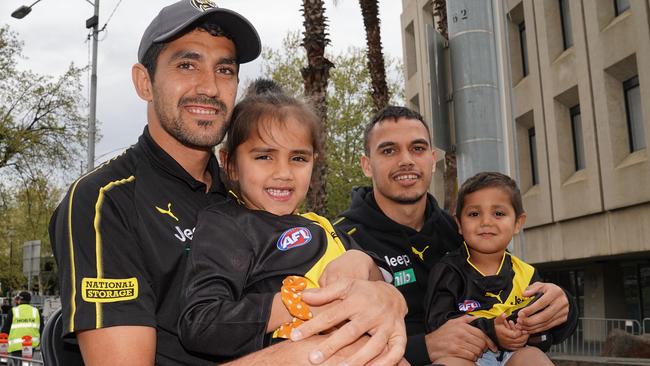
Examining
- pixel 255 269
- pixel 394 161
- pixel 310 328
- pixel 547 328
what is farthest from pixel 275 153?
pixel 547 328

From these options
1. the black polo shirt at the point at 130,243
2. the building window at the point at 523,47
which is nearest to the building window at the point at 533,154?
the building window at the point at 523,47

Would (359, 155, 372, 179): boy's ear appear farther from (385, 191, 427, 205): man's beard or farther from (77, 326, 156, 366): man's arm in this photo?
(77, 326, 156, 366): man's arm

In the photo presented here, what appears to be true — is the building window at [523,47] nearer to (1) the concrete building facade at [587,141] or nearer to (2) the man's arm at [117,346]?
(1) the concrete building facade at [587,141]

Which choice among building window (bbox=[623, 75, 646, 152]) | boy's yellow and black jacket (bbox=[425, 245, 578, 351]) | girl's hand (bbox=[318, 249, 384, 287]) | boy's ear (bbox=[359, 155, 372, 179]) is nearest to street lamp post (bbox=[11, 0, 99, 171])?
building window (bbox=[623, 75, 646, 152])

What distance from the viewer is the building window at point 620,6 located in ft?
56.7

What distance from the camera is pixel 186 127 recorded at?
2846 mm

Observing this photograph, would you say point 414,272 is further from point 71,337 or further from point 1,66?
point 1,66

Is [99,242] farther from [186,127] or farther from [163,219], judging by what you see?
[186,127]

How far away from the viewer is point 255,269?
253 centimetres

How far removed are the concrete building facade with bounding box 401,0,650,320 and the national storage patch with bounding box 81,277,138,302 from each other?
43.6ft

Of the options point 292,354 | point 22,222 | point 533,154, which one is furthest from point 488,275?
point 22,222

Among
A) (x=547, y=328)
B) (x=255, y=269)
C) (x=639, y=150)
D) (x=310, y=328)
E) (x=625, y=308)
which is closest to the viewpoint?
(x=310, y=328)

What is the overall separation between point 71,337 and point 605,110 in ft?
58.0

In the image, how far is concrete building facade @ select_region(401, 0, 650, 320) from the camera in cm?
1670
